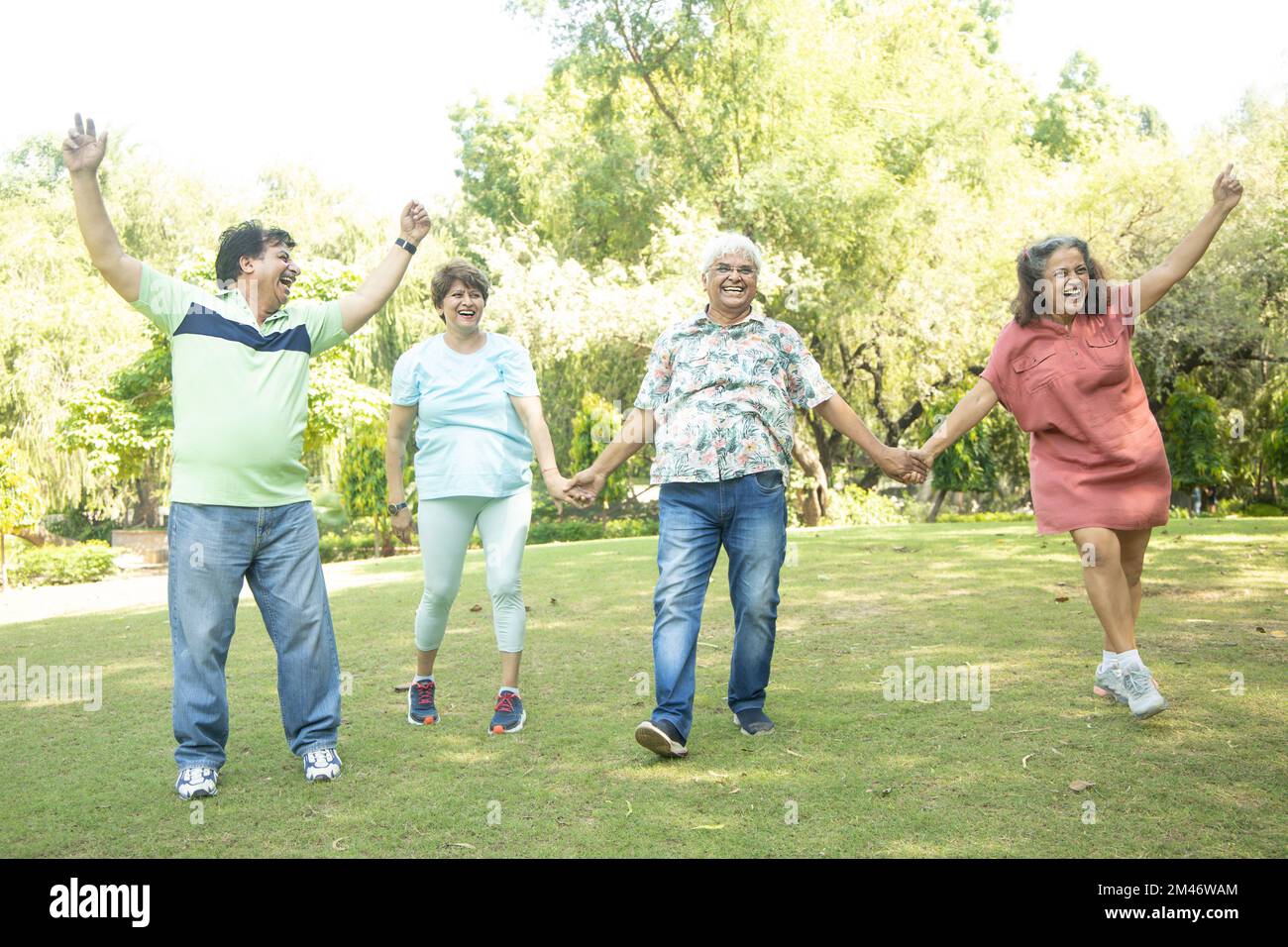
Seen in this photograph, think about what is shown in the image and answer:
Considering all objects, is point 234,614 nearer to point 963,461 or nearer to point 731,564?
point 731,564

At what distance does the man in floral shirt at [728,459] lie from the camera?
4543 mm

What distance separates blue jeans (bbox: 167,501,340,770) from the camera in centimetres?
418

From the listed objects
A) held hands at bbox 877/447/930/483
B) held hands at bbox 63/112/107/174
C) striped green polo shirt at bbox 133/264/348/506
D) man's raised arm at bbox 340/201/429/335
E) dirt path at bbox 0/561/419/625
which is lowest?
dirt path at bbox 0/561/419/625

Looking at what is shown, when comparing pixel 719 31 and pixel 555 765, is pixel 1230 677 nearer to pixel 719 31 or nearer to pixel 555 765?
pixel 555 765

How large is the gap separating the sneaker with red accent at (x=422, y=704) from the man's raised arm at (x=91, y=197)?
220 cm

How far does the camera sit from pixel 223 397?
13.8ft

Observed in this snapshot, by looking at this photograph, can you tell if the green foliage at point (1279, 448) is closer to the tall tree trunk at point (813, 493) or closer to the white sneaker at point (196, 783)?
the tall tree trunk at point (813, 493)

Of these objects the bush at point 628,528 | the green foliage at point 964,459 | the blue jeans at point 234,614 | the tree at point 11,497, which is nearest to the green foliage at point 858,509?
the green foliage at point 964,459

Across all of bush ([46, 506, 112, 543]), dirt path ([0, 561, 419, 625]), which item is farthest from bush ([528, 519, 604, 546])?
bush ([46, 506, 112, 543])

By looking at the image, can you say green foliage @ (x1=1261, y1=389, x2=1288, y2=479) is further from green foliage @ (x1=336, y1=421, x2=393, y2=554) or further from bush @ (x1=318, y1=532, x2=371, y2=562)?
bush @ (x1=318, y1=532, x2=371, y2=562)

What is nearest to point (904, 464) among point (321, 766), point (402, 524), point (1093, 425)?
point (1093, 425)

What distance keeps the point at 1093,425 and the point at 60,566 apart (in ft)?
57.3

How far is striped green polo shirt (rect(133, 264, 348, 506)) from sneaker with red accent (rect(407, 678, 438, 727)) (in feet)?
4.12
